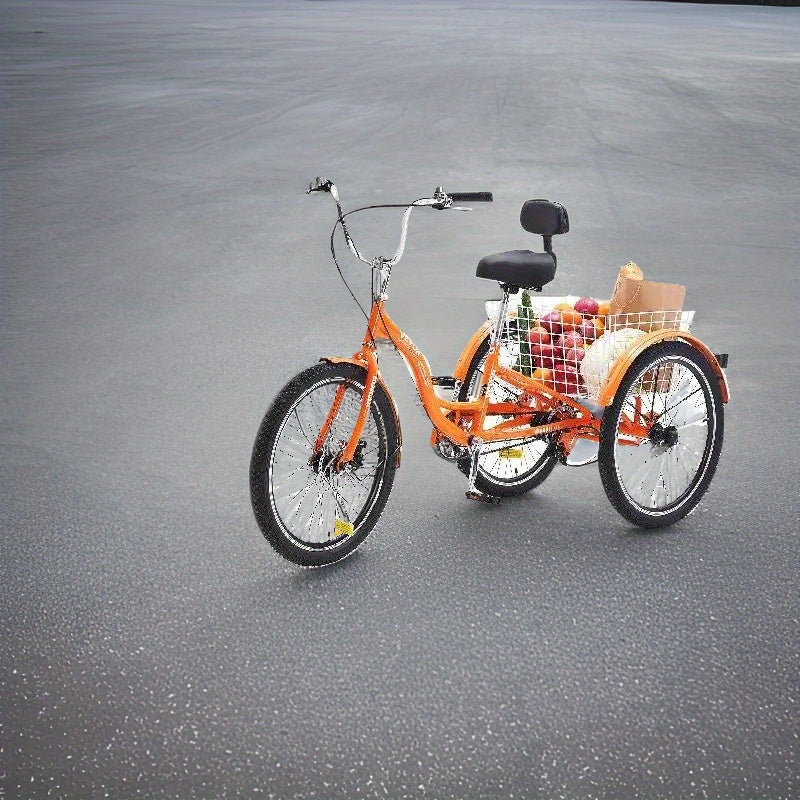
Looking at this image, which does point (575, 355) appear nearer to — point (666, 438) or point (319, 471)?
point (666, 438)

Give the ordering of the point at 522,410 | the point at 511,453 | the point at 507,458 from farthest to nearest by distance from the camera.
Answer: the point at 507,458 < the point at 511,453 < the point at 522,410

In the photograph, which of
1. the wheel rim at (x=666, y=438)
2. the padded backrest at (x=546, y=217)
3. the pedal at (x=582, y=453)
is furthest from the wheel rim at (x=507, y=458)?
the padded backrest at (x=546, y=217)

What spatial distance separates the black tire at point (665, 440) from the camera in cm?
405

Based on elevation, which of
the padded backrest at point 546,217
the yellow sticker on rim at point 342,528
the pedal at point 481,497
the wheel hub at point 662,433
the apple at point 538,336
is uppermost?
the padded backrest at point 546,217

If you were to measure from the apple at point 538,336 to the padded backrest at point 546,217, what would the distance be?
373 mm

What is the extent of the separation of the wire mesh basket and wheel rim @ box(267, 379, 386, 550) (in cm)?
68

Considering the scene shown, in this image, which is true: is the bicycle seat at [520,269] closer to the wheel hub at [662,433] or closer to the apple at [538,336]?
the apple at [538,336]

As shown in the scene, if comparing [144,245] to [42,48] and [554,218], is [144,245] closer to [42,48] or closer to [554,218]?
[554,218]

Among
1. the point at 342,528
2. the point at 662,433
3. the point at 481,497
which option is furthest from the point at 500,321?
the point at 342,528

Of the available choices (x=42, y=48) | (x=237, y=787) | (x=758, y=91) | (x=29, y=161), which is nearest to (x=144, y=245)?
(x=29, y=161)

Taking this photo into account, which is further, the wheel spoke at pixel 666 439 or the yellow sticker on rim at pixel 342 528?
the wheel spoke at pixel 666 439

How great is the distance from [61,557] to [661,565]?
2270mm

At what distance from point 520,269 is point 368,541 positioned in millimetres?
1233

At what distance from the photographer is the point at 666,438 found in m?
4.26
